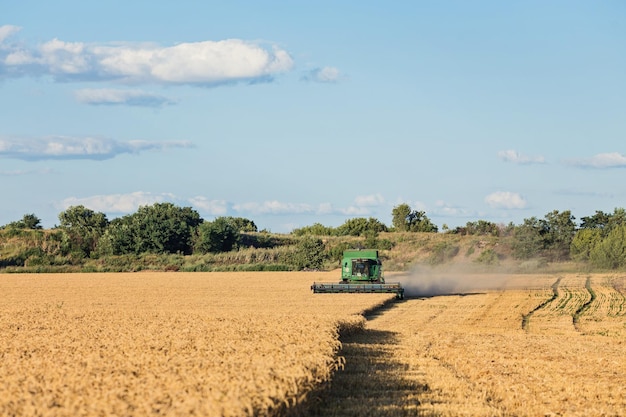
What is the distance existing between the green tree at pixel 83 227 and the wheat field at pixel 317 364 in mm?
53284

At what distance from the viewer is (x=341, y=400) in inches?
505

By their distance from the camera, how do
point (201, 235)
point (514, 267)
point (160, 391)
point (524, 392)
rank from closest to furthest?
point (160, 391), point (524, 392), point (514, 267), point (201, 235)

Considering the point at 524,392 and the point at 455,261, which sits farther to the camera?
the point at 455,261

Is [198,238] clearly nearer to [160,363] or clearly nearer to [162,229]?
[162,229]

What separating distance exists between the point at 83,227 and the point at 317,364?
83.3m

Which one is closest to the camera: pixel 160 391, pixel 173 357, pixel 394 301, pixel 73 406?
pixel 73 406

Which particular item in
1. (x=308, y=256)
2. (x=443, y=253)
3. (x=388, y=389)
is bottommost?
(x=388, y=389)

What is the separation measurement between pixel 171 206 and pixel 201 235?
621 cm

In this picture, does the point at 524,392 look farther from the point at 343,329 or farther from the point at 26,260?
the point at 26,260

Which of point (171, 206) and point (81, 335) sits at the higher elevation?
point (171, 206)

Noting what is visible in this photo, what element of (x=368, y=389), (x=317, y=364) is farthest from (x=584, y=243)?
(x=317, y=364)

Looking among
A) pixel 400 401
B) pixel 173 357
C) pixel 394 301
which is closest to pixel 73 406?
pixel 173 357

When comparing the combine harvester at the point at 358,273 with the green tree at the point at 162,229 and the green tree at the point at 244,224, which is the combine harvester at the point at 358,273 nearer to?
the green tree at the point at 162,229

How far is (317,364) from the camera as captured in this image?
11.9 meters
